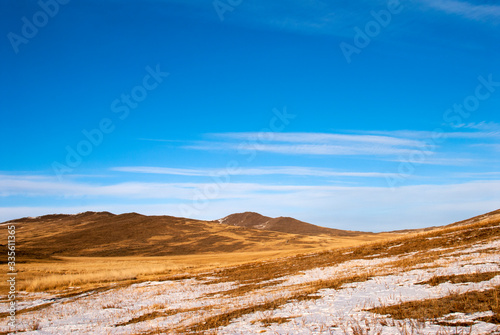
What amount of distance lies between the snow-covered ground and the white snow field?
1.3 inches

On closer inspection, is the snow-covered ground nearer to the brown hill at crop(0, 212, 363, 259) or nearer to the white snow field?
the white snow field

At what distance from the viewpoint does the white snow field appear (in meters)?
9.35

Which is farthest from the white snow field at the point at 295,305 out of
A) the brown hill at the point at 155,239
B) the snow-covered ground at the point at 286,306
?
the brown hill at the point at 155,239

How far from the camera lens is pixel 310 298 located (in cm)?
1412

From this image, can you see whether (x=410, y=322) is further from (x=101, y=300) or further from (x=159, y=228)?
(x=159, y=228)

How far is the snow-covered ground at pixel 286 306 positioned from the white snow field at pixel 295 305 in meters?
0.03

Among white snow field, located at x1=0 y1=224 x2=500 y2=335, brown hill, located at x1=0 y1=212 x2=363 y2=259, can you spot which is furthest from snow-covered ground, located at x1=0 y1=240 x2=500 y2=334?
brown hill, located at x1=0 y1=212 x2=363 y2=259

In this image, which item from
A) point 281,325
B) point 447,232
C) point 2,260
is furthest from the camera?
point 2,260

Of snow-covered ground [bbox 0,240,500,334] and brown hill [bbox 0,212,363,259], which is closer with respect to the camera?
snow-covered ground [bbox 0,240,500,334]

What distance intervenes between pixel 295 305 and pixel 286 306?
14.4 inches

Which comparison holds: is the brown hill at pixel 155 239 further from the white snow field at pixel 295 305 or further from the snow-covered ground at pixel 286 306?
the snow-covered ground at pixel 286 306

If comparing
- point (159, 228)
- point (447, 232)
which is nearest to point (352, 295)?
point (447, 232)

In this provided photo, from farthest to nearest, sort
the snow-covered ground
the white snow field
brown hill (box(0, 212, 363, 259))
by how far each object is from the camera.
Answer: brown hill (box(0, 212, 363, 259))
the snow-covered ground
the white snow field

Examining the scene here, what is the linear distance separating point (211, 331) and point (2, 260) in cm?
5118
